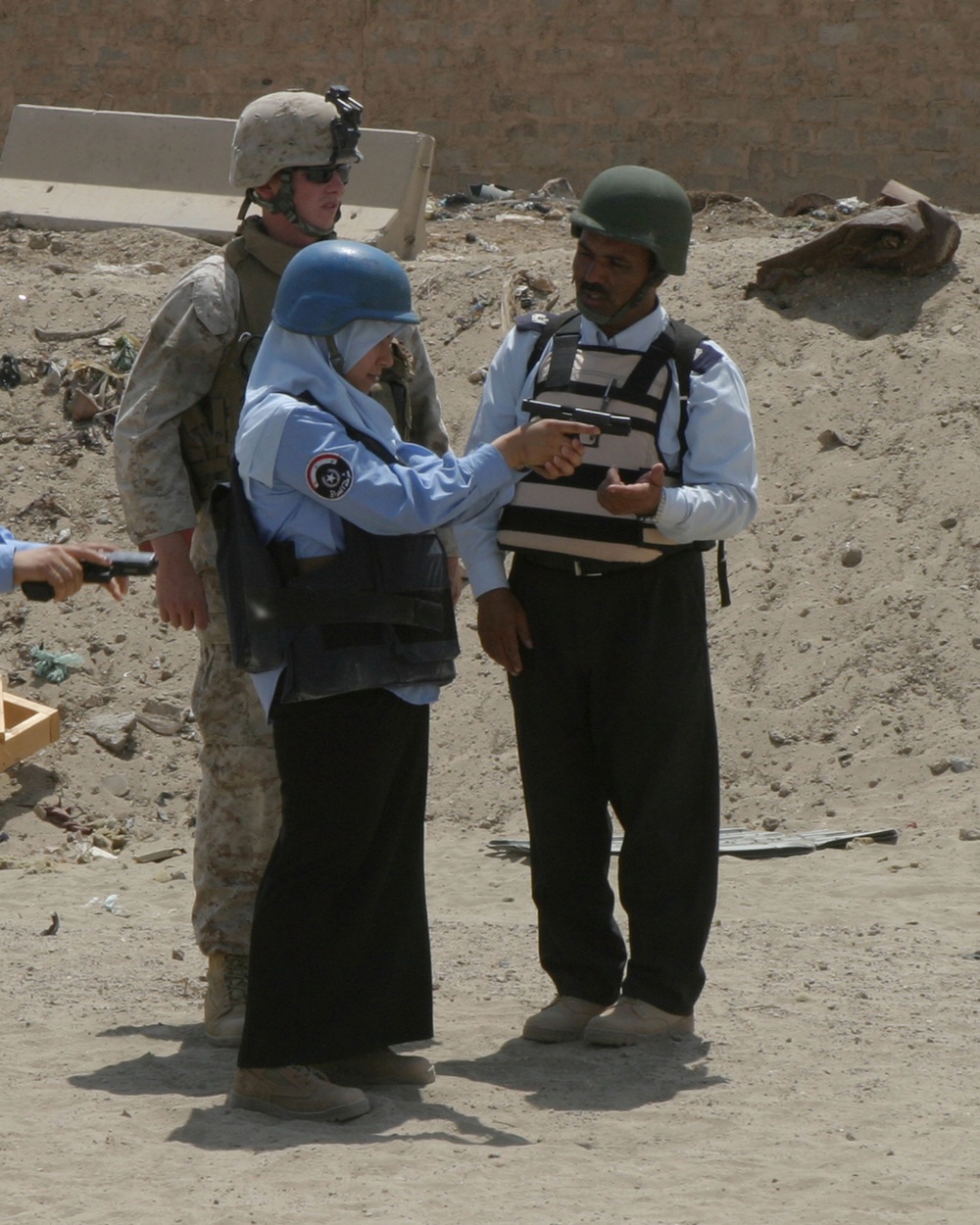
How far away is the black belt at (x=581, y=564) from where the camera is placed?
387 centimetres

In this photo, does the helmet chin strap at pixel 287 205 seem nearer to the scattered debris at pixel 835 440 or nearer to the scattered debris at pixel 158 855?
the scattered debris at pixel 158 855

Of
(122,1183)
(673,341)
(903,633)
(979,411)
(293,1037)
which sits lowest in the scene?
(122,1183)

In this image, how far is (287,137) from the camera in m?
4.03

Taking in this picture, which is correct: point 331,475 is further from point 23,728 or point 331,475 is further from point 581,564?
point 23,728

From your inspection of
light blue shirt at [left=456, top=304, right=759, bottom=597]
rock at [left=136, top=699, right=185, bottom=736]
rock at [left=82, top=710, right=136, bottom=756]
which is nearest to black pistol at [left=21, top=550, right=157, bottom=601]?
light blue shirt at [left=456, top=304, right=759, bottom=597]

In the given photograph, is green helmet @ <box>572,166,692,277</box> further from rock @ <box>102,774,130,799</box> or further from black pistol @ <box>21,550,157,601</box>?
rock @ <box>102,774,130,799</box>

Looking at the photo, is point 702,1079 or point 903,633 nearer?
point 702,1079

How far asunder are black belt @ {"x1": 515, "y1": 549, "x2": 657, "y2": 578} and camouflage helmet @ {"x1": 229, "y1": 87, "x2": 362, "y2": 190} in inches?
42.9

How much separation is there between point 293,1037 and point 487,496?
3.89 ft

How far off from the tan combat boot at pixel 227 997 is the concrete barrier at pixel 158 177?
6800 mm

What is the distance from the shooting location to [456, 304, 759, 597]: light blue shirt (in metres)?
3.75

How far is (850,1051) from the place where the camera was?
13.4ft

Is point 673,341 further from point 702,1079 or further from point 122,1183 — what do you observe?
point 122,1183

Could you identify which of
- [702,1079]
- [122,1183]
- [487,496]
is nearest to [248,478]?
[487,496]
